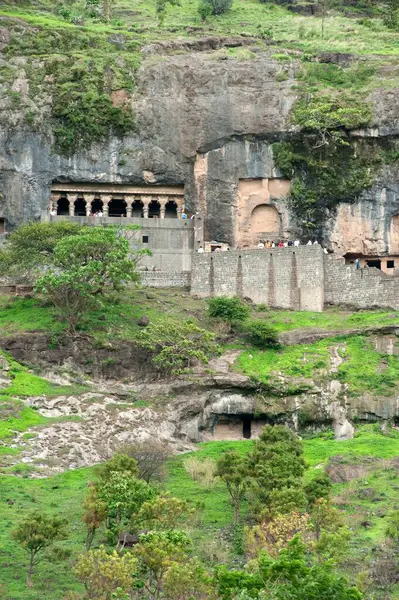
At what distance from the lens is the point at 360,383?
54312 mm

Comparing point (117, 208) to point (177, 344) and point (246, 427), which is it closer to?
point (177, 344)

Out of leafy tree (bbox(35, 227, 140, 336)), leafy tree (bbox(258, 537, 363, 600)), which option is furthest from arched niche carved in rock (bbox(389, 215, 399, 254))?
leafy tree (bbox(258, 537, 363, 600))

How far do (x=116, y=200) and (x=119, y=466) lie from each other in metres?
29.2

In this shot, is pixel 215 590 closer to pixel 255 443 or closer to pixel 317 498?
pixel 317 498

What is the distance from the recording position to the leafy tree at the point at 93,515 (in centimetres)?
3953

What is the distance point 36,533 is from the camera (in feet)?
126

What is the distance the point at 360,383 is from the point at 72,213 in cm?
2147

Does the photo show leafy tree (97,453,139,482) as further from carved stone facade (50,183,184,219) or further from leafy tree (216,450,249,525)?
carved stone facade (50,183,184,219)

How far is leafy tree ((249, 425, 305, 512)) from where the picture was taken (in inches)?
1631

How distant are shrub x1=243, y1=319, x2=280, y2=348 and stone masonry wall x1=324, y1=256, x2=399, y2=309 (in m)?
5.74

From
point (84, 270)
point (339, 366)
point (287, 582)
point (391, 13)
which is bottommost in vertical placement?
point (287, 582)

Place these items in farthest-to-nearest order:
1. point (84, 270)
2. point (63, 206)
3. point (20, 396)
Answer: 1. point (63, 206)
2. point (84, 270)
3. point (20, 396)

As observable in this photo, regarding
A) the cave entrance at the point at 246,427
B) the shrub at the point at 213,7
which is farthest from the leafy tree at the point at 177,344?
the shrub at the point at 213,7

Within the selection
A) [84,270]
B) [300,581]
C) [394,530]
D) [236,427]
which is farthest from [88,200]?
[300,581]
